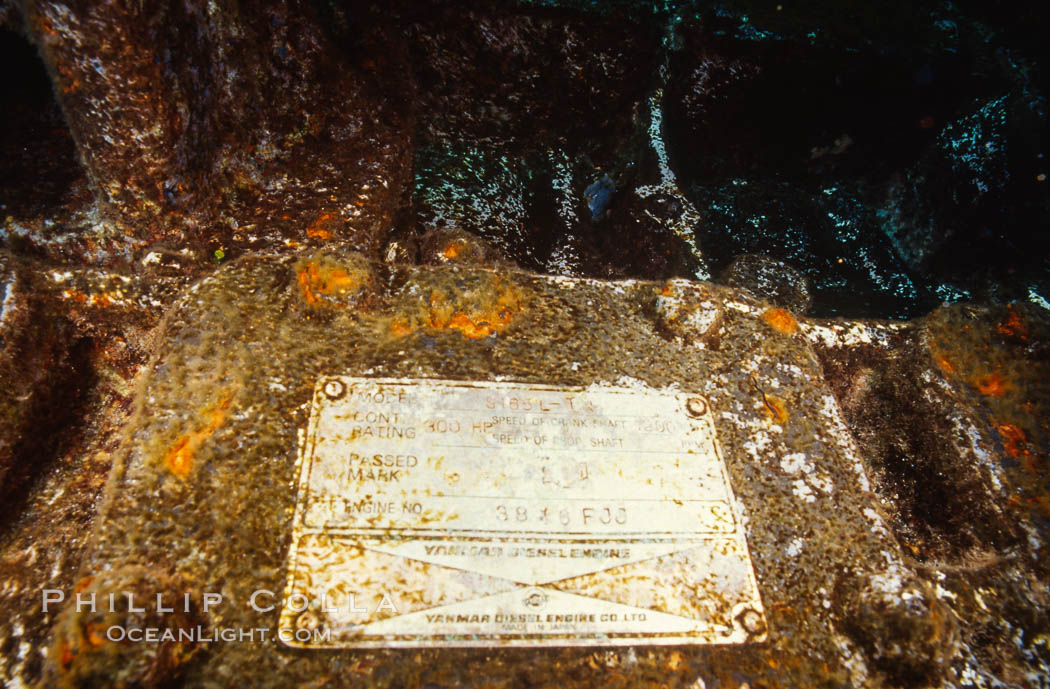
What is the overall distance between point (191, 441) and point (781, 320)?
1419 millimetres

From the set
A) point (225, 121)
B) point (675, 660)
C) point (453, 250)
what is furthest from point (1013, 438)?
point (225, 121)

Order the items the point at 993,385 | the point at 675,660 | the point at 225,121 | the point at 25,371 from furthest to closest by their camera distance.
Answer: the point at 225,121 → the point at 993,385 → the point at 25,371 → the point at 675,660

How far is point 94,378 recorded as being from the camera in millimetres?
1321

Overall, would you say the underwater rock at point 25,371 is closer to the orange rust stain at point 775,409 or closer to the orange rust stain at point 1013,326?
the orange rust stain at point 775,409

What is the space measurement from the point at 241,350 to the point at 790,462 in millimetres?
1255

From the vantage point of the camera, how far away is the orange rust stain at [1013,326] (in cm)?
144

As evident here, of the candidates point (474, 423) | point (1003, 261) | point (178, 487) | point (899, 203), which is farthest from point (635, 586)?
point (899, 203)

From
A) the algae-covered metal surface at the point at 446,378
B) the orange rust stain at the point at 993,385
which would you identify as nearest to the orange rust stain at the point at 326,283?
the algae-covered metal surface at the point at 446,378

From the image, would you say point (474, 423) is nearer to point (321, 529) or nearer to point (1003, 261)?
point (321, 529)

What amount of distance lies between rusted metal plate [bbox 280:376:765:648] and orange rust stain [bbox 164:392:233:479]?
0.19 metres

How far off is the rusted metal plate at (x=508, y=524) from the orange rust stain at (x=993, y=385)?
2.74 feet

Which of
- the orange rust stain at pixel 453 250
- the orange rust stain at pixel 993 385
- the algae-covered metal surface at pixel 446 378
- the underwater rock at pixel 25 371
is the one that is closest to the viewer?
the algae-covered metal surface at pixel 446 378

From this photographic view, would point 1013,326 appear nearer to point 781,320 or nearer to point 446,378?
A: point 781,320

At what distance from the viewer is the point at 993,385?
4.65 ft
